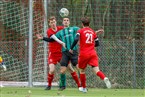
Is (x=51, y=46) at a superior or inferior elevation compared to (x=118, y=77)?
superior

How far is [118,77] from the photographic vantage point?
68.9 feet

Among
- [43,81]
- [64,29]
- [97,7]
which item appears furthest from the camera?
[97,7]

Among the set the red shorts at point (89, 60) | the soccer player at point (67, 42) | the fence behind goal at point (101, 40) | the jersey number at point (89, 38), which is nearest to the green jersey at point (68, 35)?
the soccer player at point (67, 42)

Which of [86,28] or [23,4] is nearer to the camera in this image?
[86,28]

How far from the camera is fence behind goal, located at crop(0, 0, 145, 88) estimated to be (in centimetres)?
2072

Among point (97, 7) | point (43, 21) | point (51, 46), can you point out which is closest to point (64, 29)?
point (51, 46)

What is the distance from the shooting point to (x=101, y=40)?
834 inches

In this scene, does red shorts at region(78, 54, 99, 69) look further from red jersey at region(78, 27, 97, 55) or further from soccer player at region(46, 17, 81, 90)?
soccer player at region(46, 17, 81, 90)

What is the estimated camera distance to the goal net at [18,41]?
67.7ft

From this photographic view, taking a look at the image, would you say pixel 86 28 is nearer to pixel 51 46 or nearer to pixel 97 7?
pixel 51 46

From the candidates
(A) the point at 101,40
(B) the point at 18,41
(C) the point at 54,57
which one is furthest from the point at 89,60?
(B) the point at 18,41

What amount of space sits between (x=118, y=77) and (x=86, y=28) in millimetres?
5166

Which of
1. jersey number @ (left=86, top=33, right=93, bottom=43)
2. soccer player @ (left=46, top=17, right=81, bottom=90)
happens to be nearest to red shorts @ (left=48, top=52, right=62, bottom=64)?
soccer player @ (left=46, top=17, right=81, bottom=90)

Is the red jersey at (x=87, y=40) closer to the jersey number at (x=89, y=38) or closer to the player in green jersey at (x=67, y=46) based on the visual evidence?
the jersey number at (x=89, y=38)
